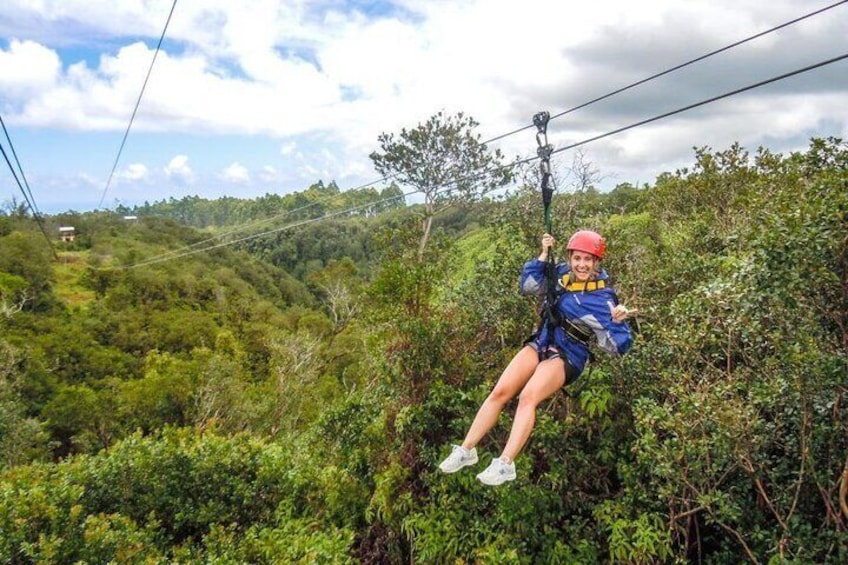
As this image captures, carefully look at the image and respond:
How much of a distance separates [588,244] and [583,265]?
0.15 metres

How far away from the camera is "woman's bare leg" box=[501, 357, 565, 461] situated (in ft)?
12.1

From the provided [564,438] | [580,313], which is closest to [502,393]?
[580,313]

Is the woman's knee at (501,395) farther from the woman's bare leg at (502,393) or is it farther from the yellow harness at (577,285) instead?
the yellow harness at (577,285)

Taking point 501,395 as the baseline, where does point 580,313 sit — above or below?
above

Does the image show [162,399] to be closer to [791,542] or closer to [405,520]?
[405,520]

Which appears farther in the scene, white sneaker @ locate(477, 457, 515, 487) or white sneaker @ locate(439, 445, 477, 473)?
white sneaker @ locate(439, 445, 477, 473)

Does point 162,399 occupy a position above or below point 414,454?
below

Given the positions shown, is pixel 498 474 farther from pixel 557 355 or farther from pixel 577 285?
pixel 577 285

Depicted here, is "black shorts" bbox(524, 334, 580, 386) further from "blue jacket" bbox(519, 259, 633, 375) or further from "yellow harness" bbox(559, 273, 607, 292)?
"yellow harness" bbox(559, 273, 607, 292)

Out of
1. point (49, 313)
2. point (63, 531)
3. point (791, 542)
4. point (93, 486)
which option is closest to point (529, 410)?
point (791, 542)

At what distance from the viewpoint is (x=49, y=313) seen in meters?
34.4

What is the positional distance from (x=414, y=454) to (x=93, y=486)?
154 inches

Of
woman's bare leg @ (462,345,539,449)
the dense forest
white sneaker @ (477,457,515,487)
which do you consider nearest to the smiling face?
woman's bare leg @ (462,345,539,449)

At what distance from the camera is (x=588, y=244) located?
3.88 metres
